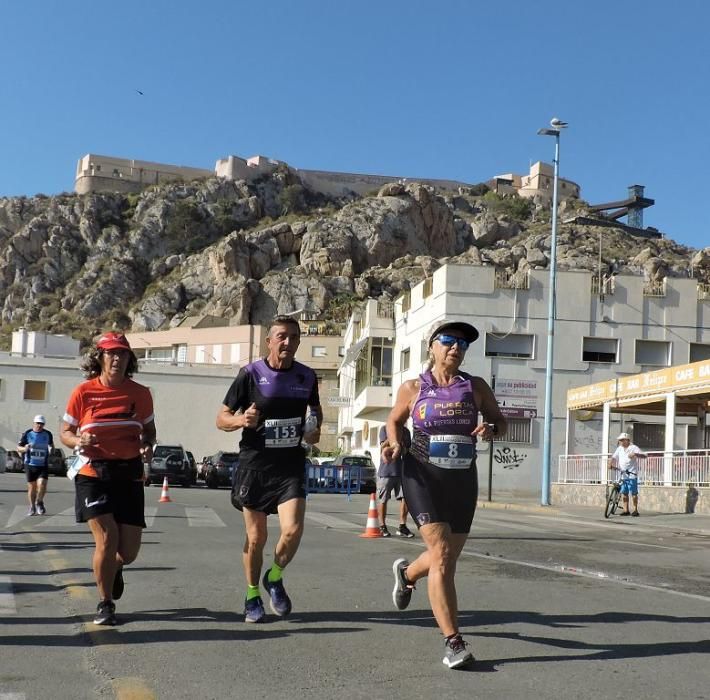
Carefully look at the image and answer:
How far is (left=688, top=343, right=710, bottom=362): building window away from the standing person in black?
3996cm

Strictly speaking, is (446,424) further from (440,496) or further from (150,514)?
(150,514)

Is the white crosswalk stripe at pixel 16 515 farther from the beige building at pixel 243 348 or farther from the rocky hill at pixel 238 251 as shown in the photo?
the rocky hill at pixel 238 251

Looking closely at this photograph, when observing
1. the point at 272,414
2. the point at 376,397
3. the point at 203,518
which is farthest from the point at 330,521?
the point at 376,397

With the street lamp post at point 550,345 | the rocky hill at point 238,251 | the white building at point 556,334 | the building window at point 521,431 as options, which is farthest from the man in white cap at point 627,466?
the rocky hill at point 238,251

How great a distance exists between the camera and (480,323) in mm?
42531

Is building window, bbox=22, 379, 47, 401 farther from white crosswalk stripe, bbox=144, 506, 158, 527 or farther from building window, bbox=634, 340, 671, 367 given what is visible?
white crosswalk stripe, bbox=144, 506, 158, 527

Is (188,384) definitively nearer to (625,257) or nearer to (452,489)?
(452,489)

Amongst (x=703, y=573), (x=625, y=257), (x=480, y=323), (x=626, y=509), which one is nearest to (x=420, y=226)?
(x=625, y=257)

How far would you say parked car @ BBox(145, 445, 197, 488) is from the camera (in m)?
36.8

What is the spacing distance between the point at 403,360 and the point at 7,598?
140 ft

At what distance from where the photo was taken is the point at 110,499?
621cm

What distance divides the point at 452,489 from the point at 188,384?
55.4 meters

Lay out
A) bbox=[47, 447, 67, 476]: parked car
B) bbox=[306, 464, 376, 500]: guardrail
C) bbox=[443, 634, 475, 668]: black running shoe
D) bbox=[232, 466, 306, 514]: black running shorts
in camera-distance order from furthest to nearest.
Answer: bbox=[47, 447, 67, 476]: parked car, bbox=[306, 464, 376, 500]: guardrail, bbox=[232, 466, 306, 514]: black running shorts, bbox=[443, 634, 475, 668]: black running shoe

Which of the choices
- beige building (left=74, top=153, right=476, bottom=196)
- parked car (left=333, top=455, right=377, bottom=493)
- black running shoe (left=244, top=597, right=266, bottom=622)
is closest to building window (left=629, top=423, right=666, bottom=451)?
parked car (left=333, top=455, right=377, bottom=493)
